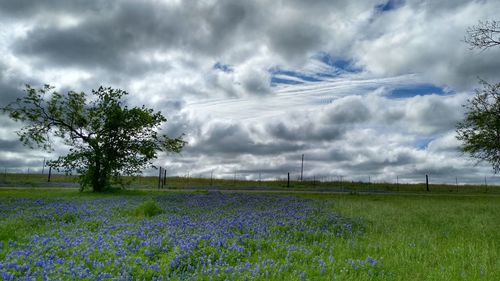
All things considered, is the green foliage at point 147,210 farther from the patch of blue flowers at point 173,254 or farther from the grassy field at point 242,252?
the patch of blue flowers at point 173,254

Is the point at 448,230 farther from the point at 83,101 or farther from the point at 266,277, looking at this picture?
the point at 83,101

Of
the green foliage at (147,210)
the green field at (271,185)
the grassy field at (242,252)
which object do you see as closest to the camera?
the grassy field at (242,252)

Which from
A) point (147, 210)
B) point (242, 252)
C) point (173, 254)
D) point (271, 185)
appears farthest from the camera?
point (271, 185)

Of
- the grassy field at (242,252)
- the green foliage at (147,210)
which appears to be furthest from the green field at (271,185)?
the grassy field at (242,252)

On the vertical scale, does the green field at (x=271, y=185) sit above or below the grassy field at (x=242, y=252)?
above

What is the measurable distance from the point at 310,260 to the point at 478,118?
119ft

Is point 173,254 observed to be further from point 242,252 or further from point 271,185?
point 271,185

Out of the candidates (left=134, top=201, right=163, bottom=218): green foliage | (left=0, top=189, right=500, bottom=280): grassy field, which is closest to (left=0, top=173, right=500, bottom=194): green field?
(left=134, top=201, right=163, bottom=218): green foliage

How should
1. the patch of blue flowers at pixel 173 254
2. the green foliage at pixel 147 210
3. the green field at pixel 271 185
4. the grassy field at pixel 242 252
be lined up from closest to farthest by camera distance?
the patch of blue flowers at pixel 173 254
the grassy field at pixel 242 252
the green foliage at pixel 147 210
the green field at pixel 271 185

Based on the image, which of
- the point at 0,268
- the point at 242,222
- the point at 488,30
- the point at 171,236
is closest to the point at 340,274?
the point at 171,236

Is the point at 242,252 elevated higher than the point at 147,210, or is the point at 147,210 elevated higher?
the point at 147,210

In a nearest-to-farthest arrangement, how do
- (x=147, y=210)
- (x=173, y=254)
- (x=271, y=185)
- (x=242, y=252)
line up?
(x=173, y=254) → (x=242, y=252) → (x=147, y=210) → (x=271, y=185)

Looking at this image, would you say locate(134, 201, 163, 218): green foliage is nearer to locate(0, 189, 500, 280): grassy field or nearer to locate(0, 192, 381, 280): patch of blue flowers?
locate(0, 189, 500, 280): grassy field

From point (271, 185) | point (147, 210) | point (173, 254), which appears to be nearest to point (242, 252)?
point (173, 254)
